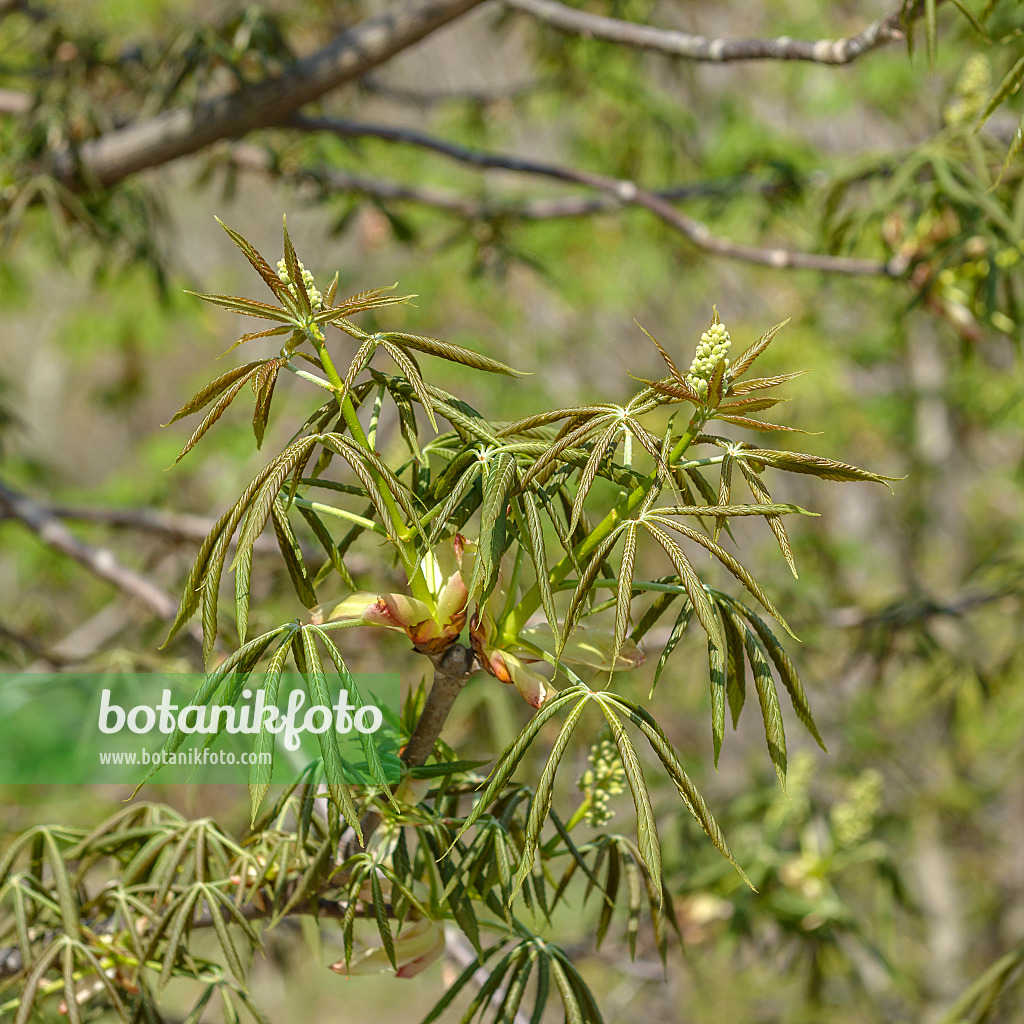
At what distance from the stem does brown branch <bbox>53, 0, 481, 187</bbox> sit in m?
1.02

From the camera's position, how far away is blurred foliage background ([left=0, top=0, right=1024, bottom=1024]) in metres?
1.35

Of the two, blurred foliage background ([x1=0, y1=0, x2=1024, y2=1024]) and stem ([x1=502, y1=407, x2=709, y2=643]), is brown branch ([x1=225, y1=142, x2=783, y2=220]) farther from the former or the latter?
stem ([x1=502, y1=407, x2=709, y2=643])

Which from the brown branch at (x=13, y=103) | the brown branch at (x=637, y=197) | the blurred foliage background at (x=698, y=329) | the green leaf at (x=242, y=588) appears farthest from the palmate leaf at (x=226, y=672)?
the brown branch at (x=13, y=103)

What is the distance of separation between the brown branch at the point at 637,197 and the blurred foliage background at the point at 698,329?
0.07ft

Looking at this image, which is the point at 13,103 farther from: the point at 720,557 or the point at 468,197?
the point at 720,557

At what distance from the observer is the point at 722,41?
113 centimetres

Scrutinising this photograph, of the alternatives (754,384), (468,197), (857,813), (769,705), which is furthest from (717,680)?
(468,197)

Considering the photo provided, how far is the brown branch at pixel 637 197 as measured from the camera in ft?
4.28

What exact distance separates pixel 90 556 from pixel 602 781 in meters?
1.08

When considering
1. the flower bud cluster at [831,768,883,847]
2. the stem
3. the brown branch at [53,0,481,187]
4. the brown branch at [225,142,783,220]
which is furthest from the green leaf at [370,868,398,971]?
the brown branch at [225,142,783,220]

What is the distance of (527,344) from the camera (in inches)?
159

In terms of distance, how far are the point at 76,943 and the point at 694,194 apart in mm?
1541

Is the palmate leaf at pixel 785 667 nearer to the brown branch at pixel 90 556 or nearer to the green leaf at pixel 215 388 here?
the green leaf at pixel 215 388

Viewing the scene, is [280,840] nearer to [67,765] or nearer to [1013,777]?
[67,765]
